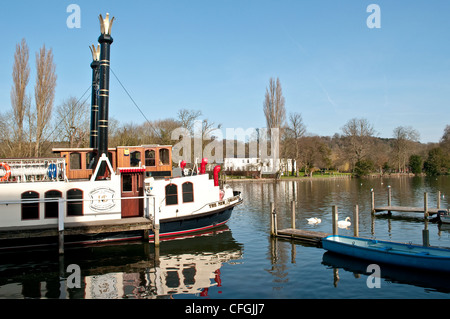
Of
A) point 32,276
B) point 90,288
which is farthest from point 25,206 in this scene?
point 90,288

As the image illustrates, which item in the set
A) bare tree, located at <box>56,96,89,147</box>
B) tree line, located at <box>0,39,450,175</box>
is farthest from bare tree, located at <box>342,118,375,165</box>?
bare tree, located at <box>56,96,89,147</box>

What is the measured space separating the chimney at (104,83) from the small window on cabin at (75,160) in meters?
2.32

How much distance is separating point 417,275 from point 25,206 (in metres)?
18.5

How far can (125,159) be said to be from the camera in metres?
21.2

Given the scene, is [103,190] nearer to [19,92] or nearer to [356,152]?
[19,92]

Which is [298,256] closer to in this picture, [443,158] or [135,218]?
[135,218]

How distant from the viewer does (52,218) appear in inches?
709

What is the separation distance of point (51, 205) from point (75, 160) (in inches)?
141

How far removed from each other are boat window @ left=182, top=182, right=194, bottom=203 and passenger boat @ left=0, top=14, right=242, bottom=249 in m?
0.06

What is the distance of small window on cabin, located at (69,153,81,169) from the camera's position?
20.7 metres

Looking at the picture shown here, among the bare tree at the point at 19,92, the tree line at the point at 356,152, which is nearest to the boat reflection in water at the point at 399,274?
the bare tree at the point at 19,92

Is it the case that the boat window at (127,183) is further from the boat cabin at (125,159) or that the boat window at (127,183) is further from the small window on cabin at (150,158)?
the small window on cabin at (150,158)
